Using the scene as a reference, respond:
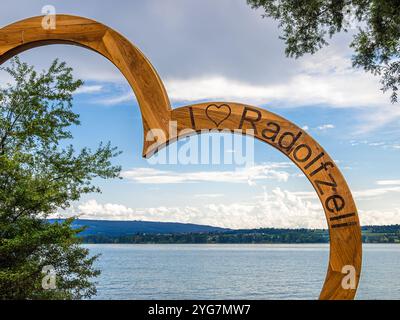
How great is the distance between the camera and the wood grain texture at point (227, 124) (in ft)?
17.7

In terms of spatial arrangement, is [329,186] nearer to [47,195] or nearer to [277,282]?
[47,195]

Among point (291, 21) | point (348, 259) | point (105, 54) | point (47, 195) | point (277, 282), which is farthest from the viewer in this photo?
point (277, 282)

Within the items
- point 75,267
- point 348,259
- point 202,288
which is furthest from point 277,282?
point 348,259

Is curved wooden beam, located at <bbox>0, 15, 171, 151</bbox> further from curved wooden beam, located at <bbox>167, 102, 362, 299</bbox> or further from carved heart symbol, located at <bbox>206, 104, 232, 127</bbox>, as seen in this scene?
carved heart symbol, located at <bbox>206, 104, 232, 127</bbox>

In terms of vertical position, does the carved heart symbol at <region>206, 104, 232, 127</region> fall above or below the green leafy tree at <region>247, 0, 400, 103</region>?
below

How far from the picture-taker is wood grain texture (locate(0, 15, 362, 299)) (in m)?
5.39

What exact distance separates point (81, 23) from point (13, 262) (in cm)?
792

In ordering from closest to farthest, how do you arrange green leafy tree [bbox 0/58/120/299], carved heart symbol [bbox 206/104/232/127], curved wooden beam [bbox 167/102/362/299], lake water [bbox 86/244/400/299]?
curved wooden beam [bbox 167/102/362/299] < carved heart symbol [bbox 206/104/232/127] < green leafy tree [bbox 0/58/120/299] < lake water [bbox 86/244/400/299]

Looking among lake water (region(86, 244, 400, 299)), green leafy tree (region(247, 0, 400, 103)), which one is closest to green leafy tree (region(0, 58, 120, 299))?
green leafy tree (region(247, 0, 400, 103))

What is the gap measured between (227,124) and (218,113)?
0.50ft

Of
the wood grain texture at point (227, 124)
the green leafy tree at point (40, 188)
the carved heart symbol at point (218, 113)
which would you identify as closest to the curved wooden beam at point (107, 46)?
the wood grain texture at point (227, 124)

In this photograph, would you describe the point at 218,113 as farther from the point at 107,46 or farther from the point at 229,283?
the point at 229,283

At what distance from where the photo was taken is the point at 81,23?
5969mm
